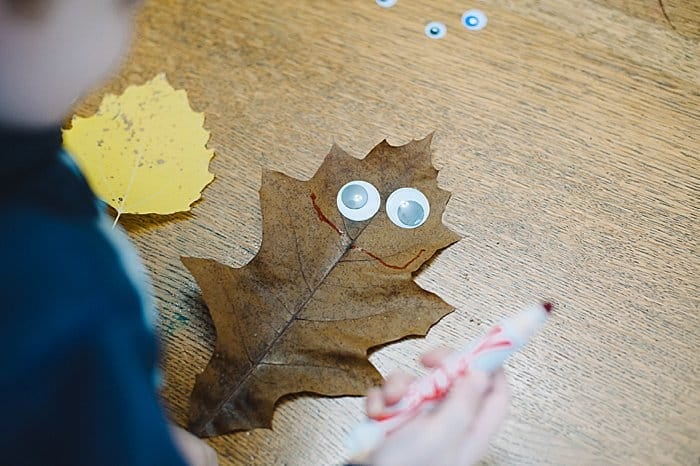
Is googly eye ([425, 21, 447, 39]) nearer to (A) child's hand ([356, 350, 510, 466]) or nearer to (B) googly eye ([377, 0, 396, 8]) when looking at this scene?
(B) googly eye ([377, 0, 396, 8])

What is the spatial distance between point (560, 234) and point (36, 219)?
447 mm

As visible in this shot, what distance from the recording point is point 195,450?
0.54 m

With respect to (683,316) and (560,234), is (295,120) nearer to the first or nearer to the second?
(560,234)

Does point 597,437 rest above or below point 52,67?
below

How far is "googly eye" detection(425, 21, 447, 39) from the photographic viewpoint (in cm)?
79

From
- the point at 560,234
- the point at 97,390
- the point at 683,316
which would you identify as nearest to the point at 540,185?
the point at 560,234

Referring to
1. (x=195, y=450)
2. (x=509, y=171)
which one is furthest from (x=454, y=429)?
(x=509, y=171)

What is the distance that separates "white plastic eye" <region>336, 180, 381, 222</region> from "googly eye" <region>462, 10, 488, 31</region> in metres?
0.22

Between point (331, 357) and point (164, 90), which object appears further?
point (164, 90)

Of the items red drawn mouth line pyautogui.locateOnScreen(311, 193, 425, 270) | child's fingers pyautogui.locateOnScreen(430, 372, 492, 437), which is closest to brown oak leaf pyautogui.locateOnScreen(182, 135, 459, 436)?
red drawn mouth line pyautogui.locateOnScreen(311, 193, 425, 270)

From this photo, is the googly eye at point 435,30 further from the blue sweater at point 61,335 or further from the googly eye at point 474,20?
the blue sweater at point 61,335

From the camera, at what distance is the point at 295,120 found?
29.5 inches

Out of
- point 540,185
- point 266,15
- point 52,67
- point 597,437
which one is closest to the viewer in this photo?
point 52,67

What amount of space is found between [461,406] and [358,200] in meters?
0.25
